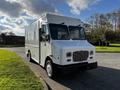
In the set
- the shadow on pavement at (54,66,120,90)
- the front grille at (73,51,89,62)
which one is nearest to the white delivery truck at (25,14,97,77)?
the front grille at (73,51,89,62)

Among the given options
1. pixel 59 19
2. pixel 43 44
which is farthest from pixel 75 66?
pixel 59 19

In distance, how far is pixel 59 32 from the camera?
9.70 metres

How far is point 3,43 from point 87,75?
51823mm

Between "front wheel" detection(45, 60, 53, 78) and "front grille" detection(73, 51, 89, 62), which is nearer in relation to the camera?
"front grille" detection(73, 51, 89, 62)

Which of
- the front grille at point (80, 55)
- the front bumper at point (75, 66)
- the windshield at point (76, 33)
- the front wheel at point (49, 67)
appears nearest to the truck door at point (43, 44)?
the front wheel at point (49, 67)

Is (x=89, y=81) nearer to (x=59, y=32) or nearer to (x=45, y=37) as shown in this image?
(x=59, y=32)

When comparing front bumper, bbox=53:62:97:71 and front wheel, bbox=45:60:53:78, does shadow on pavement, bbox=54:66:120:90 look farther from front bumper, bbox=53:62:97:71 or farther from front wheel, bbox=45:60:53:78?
front bumper, bbox=53:62:97:71

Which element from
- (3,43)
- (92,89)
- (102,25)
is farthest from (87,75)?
(3,43)

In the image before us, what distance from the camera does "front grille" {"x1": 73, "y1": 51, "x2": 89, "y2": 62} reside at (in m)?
8.95

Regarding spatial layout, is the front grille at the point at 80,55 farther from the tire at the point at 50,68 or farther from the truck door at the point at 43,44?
the truck door at the point at 43,44

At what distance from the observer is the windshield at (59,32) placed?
9516 millimetres

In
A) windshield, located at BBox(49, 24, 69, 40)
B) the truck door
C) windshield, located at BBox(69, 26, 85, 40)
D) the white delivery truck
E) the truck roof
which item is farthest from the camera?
windshield, located at BBox(69, 26, 85, 40)

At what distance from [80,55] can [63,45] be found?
2.98 feet

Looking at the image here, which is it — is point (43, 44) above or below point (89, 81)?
above
